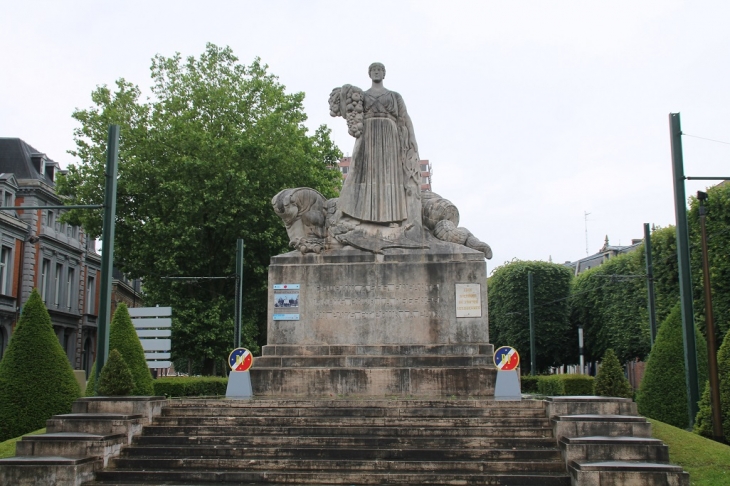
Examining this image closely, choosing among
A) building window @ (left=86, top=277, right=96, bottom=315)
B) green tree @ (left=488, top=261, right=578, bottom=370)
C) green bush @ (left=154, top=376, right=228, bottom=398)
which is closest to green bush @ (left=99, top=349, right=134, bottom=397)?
green bush @ (left=154, top=376, right=228, bottom=398)

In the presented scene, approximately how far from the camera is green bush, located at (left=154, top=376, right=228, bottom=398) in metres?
22.4

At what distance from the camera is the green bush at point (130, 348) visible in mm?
19250

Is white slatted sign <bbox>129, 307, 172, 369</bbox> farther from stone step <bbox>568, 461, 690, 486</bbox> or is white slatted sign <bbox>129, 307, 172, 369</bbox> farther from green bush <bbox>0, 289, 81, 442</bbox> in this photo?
stone step <bbox>568, 461, 690, 486</bbox>

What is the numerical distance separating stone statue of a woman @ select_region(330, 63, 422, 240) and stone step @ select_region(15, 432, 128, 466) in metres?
7.61

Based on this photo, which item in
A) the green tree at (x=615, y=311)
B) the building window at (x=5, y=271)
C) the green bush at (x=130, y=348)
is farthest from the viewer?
the building window at (x=5, y=271)

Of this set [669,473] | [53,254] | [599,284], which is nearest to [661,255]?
[599,284]

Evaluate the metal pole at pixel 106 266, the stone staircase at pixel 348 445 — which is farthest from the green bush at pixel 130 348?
the stone staircase at pixel 348 445

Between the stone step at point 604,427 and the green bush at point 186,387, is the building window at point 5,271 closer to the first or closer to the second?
the green bush at point 186,387

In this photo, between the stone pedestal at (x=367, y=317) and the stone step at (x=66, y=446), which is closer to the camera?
the stone step at (x=66, y=446)

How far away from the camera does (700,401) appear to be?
1463 cm

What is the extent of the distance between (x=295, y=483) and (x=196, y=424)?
270cm

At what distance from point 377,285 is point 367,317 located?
715 millimetres

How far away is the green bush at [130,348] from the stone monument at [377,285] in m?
4.79

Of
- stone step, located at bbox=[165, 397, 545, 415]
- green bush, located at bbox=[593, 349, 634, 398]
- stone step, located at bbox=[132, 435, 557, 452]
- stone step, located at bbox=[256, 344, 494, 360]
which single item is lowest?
stone step, located at bbox=[132, 435, 557, 452]
